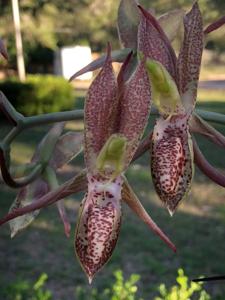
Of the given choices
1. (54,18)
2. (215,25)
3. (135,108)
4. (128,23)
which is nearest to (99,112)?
(135,108)

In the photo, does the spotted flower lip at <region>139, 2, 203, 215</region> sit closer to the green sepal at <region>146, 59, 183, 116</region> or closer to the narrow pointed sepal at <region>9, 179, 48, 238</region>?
the green sepal at <region>146, 59, 183, 116</region>

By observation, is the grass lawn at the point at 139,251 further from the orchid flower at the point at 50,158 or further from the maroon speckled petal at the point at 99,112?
the maroon speckled petal at the point at 99,112

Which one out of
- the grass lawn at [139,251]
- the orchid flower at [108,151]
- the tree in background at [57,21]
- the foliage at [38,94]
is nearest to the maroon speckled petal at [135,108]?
the orchid flower at [108,151]

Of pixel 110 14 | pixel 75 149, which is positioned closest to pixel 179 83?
pixel 75 149

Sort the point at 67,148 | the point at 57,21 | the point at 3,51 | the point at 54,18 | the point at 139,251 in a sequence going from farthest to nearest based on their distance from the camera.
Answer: the point at 57,21 < the point at 54,18 < the point at 139,251 < the point at 67,148 < the point at 3,51

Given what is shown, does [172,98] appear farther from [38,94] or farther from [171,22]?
[38,94]

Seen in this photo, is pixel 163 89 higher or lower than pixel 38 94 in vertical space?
higher
